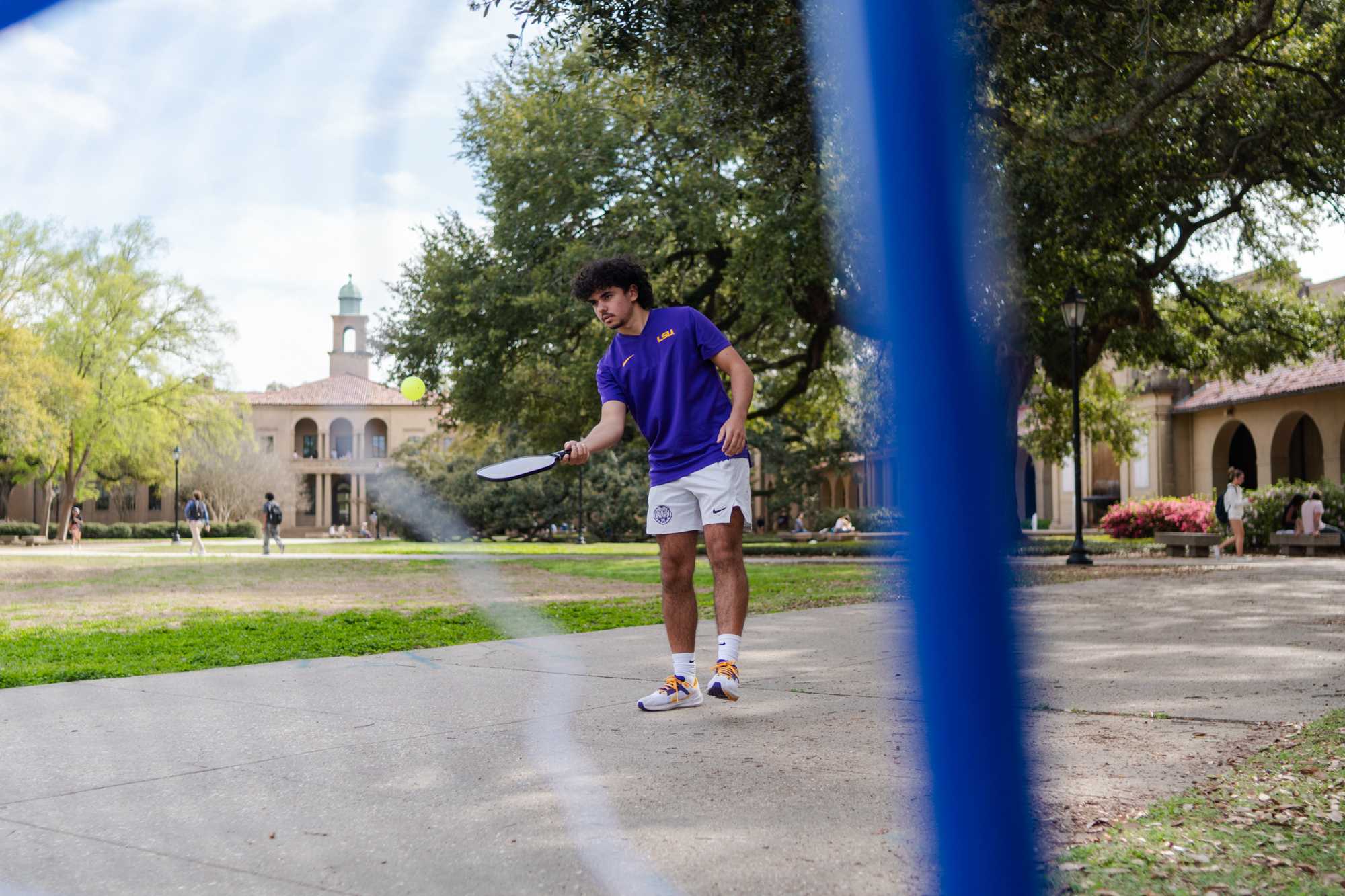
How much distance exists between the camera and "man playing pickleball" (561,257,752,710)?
5043 mm

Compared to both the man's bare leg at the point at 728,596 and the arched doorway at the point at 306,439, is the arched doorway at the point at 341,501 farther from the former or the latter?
the man's bare leg at the point at 728,596

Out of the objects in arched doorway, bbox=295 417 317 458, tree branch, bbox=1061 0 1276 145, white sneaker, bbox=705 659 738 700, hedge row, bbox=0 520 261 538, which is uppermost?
arched doorway, bbox=295 417 317 458

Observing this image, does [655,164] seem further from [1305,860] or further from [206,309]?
[206,309]

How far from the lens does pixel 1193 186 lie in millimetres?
14469

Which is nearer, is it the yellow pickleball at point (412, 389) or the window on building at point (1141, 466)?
the yellow pickleball at point (412, 389)

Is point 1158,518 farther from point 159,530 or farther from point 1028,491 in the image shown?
point 159,530

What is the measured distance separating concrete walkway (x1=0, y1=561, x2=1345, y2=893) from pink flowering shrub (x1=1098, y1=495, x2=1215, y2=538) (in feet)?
81.8

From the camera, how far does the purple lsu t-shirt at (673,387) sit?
16.7ft

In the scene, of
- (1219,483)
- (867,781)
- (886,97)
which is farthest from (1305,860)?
(1219,483)

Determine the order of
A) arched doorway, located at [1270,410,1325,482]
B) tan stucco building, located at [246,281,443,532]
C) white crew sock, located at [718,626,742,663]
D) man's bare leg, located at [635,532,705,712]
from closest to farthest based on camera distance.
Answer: man's bare leg, located at [635,532,705,712]
white crew sock, located at [718,626,742,663]
arched doorway, located at [1270,410,1325,482]
tan stucco building, located at [246,281,443,532]

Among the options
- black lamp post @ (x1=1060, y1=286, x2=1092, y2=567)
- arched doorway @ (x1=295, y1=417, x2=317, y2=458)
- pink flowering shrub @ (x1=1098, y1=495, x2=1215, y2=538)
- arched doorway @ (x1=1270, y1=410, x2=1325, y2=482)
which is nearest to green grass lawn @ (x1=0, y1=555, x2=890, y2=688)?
black lamp post @ (x1=1060, y1=286, x2=1092, y2=567)

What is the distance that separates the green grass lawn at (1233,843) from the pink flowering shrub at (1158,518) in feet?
87.3

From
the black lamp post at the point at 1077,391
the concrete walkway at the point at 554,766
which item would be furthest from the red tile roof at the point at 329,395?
the concrete walkway at the point at 554,766

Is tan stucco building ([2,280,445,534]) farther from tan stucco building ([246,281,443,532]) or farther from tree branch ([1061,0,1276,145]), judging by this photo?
tree branch ([1061,0,1276,145])
